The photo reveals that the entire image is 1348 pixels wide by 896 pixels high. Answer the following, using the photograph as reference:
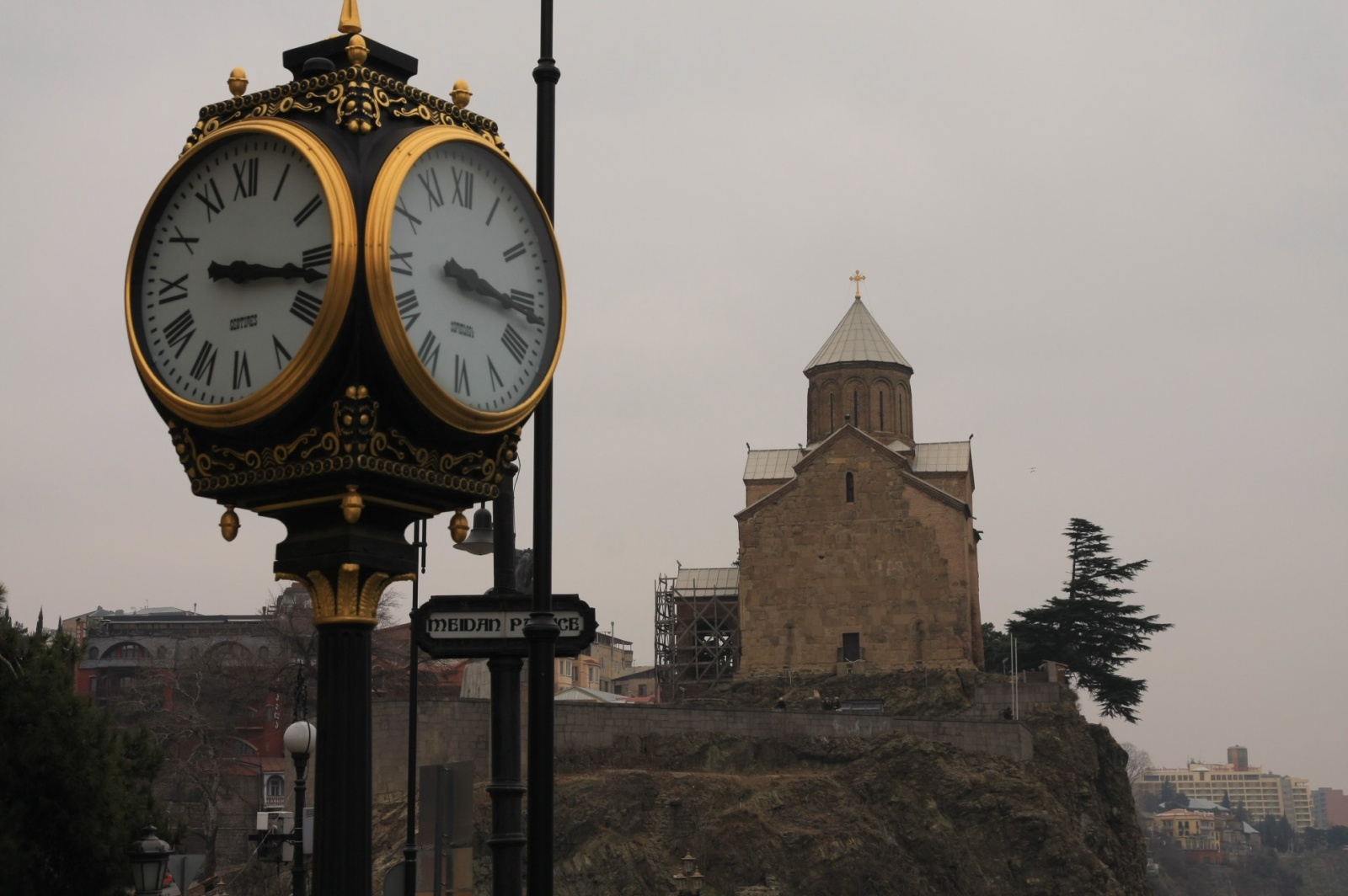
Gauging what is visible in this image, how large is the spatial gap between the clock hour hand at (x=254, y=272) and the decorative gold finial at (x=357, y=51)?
0.57 metres

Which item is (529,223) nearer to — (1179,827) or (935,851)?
(935,851)

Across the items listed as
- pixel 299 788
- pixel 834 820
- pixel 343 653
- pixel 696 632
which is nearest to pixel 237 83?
pixel 343 653

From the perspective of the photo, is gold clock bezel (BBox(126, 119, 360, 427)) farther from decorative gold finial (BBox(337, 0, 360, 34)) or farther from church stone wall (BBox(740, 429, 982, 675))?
church stone wall (BBox(740, 429, 982, 675))

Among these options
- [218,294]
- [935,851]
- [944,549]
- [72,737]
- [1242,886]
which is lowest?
[1242,886]

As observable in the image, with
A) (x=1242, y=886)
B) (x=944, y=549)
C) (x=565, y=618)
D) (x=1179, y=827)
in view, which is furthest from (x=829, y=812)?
(x=1179, y=827)

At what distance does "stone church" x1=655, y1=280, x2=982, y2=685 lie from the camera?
54.4 m

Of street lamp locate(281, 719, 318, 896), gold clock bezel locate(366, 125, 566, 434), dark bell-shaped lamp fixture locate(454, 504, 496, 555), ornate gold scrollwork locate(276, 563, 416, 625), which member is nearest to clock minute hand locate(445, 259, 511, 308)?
gold clock bezel locate(366, 125, 566, 434)

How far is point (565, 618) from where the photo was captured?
20.7 feet

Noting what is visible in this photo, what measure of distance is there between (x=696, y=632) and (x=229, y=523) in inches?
2197

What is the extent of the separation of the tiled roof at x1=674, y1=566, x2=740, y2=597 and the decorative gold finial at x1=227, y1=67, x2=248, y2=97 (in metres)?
56.0

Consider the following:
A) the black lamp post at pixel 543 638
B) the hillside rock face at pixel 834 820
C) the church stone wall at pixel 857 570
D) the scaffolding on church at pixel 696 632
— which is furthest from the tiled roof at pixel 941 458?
the black lamp post at pixel 543 638

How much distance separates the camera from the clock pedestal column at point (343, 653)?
13.1 ft

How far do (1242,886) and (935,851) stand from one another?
3704 inches

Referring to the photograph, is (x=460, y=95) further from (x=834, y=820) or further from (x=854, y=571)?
(x=854, y=571)
